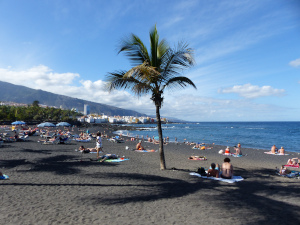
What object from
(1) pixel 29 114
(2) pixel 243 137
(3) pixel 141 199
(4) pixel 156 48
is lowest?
(2) pixel 243 137

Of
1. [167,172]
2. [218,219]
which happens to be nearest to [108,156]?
[167,172]

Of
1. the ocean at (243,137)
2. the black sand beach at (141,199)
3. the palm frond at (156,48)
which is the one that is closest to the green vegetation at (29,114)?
the ocean at (243,137)

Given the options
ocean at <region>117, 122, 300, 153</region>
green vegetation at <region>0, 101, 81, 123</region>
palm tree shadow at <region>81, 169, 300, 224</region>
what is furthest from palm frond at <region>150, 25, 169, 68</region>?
green vegetation at <region>0, 101, 81, 123</region>

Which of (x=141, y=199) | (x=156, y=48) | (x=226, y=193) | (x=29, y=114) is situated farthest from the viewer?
(x=29, y=114)

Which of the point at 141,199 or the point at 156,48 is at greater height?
the point at 156,48

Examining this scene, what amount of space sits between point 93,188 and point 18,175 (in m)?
3.80

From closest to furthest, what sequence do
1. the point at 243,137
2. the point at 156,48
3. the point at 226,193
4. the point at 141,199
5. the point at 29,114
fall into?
the point at 141,199
the point at 226,193
the point at 156,48
the point at 243,137
the point at 29,114

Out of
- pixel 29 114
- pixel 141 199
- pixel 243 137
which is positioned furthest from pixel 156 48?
pixel 29 114

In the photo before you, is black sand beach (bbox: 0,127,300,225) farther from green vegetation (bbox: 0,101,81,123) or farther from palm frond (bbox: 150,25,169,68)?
green vegetation (bbox: 0,101,81,123)

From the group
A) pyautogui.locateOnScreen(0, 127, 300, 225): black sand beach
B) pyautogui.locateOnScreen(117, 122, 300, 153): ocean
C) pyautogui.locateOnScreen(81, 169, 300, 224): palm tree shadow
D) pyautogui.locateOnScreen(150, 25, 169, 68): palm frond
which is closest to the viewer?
pyautogui.locateOnScreen(0, 127, 300, 225): black sand beach

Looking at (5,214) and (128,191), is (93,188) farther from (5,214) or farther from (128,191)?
(5,214)

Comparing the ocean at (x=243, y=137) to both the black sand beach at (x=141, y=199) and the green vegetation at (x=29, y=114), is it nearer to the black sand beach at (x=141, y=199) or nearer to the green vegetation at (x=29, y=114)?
the black sand beach at (x=141, y=199)

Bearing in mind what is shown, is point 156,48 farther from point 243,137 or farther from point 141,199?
point 243,137

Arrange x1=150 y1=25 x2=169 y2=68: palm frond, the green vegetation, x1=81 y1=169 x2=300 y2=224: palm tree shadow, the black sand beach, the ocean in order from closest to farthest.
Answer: the black sand beach < x1=81 y1=169 x2=300 y2=224: palm tree shadow < x1=150 y1=25 x2=169 y2=68: palm frond < the ocean < the green vegetation
